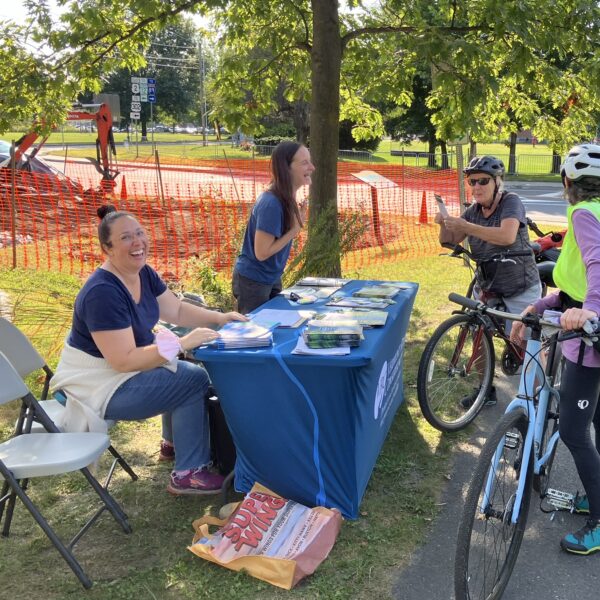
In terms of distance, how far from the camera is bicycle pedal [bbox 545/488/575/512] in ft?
10.4

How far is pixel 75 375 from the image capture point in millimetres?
3309

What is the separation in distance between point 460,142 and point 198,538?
17.2 ft

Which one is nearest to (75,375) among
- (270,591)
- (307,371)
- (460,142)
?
(307,371)

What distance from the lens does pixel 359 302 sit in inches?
156

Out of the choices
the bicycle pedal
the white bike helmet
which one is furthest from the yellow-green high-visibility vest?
the bicycle pedal

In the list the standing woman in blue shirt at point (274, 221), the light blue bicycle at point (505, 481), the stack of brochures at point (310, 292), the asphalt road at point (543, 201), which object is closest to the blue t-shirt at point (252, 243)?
the standing woman in blue shirt at point (274, 221)

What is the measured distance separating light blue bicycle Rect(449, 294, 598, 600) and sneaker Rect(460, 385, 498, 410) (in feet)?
5.27

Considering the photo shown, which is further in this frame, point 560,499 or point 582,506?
point 582,506

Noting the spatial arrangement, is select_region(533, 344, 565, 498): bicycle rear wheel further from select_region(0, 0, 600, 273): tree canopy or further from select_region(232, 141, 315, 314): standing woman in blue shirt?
select_region(0, 0, 600, 273): tree canopy

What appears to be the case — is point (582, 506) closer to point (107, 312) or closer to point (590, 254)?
point (590, 254)

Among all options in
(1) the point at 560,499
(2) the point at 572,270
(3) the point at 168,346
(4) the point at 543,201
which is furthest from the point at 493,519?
(4) the point at 543,201

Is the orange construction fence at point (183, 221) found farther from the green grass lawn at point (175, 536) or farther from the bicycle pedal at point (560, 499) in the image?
the bicycle pedal at point (560, 499)

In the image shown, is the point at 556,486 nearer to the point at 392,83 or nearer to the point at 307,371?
the point at 307,371

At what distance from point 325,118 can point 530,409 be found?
4.83m
